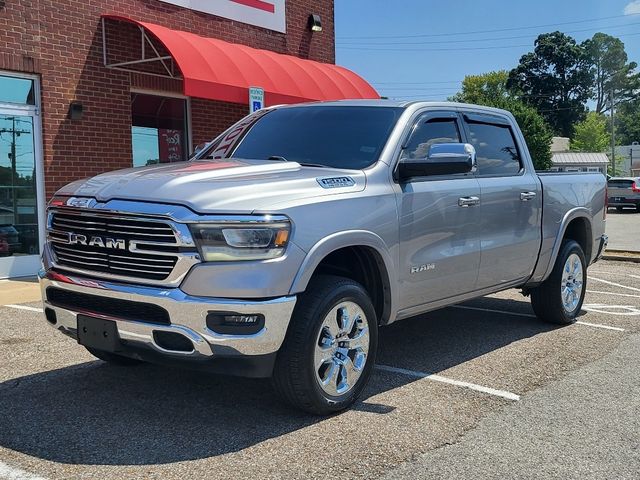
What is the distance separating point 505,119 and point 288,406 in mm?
3592

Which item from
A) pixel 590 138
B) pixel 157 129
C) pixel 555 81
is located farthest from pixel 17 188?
pixel 555 81

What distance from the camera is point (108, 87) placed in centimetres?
1067

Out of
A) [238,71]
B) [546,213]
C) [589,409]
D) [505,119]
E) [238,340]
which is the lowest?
[589,409]

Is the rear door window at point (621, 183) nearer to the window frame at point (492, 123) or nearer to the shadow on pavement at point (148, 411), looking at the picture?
the window frame at point (492, 123)

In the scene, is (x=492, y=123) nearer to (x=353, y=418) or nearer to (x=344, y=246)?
(x=344, y=246)

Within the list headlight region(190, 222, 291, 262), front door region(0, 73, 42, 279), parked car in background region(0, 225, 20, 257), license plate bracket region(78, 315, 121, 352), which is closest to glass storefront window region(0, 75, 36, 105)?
front door region(0, 73, 42, 279)

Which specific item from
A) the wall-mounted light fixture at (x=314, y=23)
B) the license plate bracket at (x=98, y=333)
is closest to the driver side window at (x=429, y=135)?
the license plate bracket at (x=98, y=333)

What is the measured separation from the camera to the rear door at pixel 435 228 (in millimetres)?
4750

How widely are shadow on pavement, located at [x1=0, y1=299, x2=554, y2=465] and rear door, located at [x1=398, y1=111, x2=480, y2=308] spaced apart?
2.30ft

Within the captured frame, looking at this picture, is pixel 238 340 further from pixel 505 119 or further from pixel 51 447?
pixel 505 119

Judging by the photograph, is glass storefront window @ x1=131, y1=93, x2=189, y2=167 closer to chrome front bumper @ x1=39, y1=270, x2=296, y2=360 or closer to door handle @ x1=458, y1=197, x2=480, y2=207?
door handle @ x1=458, y1=197, x2=480, y2=207

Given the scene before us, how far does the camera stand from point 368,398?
15.2 ft

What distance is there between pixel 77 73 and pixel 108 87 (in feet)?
1.83

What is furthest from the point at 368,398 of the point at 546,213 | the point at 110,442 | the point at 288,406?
the point at 546,213
